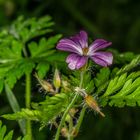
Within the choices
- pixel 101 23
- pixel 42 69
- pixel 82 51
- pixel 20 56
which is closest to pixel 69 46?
pixel 82 51

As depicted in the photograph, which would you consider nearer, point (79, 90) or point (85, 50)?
point (79, 90)

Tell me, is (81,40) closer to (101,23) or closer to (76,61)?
(76,61)

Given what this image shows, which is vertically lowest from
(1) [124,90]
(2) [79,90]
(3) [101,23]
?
(3) [101,23]

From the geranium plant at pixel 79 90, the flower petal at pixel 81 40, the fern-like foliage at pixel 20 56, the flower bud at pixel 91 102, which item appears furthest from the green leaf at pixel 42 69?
the flower bud at pixel 91 102

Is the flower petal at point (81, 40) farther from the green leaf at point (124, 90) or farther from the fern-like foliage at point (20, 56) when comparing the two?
the fern-like foliage at point (20, 56)

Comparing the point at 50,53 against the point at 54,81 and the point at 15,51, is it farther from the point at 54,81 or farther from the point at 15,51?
the point at 54,81
